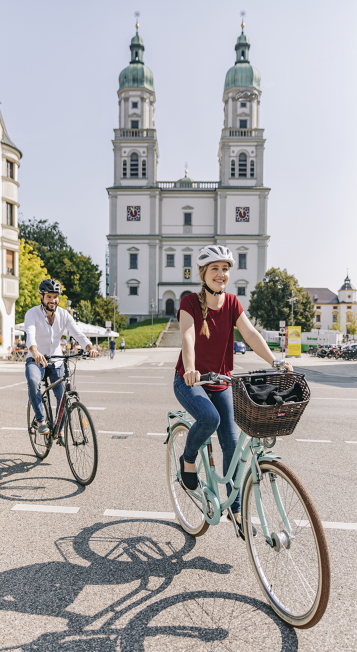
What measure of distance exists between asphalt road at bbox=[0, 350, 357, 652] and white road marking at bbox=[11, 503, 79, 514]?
0.02m

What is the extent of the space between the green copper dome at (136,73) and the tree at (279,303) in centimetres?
3502

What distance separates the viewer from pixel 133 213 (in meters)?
64.8

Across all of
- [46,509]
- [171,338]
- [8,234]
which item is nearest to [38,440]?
[46,509]

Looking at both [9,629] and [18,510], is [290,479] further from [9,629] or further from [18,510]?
[18,510]

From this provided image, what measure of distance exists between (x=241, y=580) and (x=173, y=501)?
3.56 feet

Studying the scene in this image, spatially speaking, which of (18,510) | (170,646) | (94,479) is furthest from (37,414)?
(170,646)

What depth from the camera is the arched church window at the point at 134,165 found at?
65438mm

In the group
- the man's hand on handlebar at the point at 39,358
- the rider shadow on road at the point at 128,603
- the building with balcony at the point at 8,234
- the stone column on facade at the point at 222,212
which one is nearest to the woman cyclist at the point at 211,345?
the rider shadow on road at the point at 128,603

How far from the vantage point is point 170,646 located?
2.19 metres

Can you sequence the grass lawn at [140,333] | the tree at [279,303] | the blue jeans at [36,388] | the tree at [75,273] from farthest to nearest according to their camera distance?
1. the tree at [75,273]
2. the tree at [279,303]
3. the grass lawn at [140,333]
4. the blue jeans at [36,388]

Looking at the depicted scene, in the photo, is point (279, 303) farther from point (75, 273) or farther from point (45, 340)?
point (45, 340)

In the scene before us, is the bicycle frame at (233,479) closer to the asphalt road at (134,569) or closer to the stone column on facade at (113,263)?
the asphalt road at (134,569)

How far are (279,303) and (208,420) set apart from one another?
176 feet

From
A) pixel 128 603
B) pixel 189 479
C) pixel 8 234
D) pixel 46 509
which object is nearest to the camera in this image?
pixel 128 603
